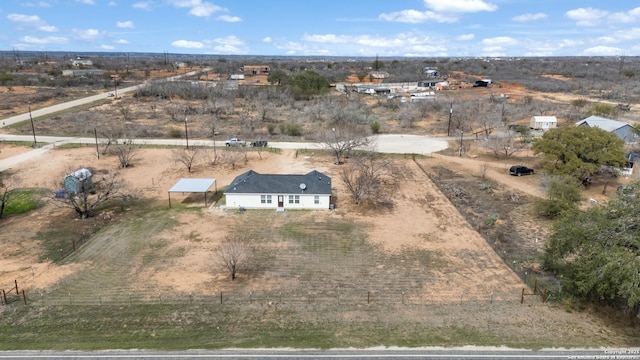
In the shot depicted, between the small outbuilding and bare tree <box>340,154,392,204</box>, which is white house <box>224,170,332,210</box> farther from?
the small outbuilding

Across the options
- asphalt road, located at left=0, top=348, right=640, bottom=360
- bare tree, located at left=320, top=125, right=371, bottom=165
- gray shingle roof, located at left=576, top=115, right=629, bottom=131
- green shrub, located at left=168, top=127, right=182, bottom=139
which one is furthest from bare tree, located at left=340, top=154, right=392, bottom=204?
green shrub, located at left=168, top=127, right=182, bottom=139

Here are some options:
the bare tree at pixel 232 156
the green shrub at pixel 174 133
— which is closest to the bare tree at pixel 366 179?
the bare tree at pixel 232 156

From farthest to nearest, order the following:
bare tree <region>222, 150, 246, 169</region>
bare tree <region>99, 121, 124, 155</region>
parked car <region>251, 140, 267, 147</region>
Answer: parked car <region>251, 140, 267, 147</region>, bare tree <region>99, 121, 124, 155</region>, bare tree <region>222, 150, 246, 169</region>

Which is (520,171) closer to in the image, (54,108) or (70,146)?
(70,146)

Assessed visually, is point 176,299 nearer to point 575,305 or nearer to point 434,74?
point 575,305

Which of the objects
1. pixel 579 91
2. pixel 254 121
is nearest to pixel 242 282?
pixel 254 121

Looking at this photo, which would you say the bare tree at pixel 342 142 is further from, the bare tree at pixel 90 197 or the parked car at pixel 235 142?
the bare tree at pixel 90 197
